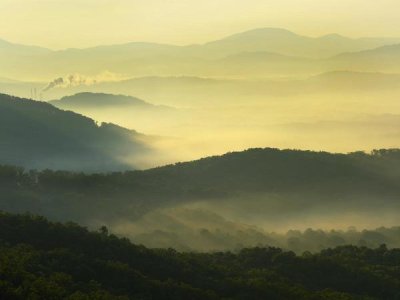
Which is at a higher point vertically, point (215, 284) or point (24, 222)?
point (24, 222)

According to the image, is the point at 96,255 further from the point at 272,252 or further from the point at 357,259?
the point at 357,259

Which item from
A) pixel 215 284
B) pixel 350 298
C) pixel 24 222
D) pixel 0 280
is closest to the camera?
pixel 0 280

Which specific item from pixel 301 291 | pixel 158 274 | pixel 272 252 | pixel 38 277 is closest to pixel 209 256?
pixel 272 252

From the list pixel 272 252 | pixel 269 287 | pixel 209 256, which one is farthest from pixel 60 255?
pixel 272 252

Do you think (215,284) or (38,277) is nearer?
(38,277)

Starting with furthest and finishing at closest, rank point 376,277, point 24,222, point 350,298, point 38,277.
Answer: point 376,277 < point 24,222 < point 350,298 < point 38,277

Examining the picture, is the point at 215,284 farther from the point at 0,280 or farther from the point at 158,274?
the point at 0,280
